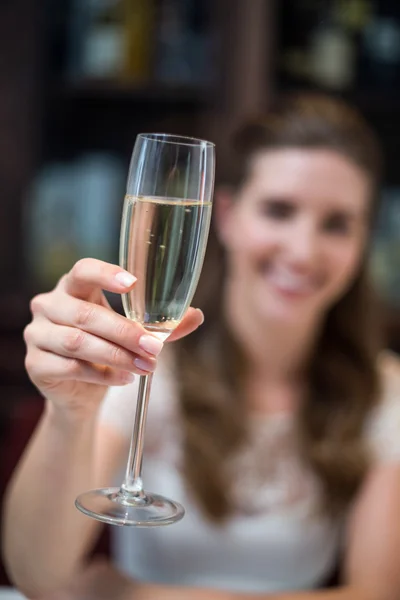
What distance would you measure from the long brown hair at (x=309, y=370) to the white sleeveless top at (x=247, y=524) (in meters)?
0.03

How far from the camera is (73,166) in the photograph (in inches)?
99.6

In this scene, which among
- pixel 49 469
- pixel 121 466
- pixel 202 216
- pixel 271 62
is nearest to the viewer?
pixel 202 216

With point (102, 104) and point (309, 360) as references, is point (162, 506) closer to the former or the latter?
point (309, 360)

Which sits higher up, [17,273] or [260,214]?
[260,214]

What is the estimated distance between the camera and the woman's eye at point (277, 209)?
1.43 metres

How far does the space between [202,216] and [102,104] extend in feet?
6.27

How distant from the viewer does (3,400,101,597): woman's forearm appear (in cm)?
100

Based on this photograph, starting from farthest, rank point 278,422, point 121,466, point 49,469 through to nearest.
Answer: point 278,422 < point 121,466 < point 49,469

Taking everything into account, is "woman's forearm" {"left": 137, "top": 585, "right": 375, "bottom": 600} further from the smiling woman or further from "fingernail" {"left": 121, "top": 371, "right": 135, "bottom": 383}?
"fingernail" {"left": 121, "top": 371, "right": 135, "bottom": 383}

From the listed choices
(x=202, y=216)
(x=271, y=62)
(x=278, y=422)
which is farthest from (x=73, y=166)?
(x=202, y=216)

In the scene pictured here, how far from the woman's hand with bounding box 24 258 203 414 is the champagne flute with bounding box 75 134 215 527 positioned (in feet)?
0.06

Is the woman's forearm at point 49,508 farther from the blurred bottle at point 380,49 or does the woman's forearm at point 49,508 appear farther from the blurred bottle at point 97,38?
the blurred bottle at point 380,49

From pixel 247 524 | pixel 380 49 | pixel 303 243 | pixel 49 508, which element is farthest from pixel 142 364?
pixel 380 49

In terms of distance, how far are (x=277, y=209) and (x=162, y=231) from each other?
2.39 feet
